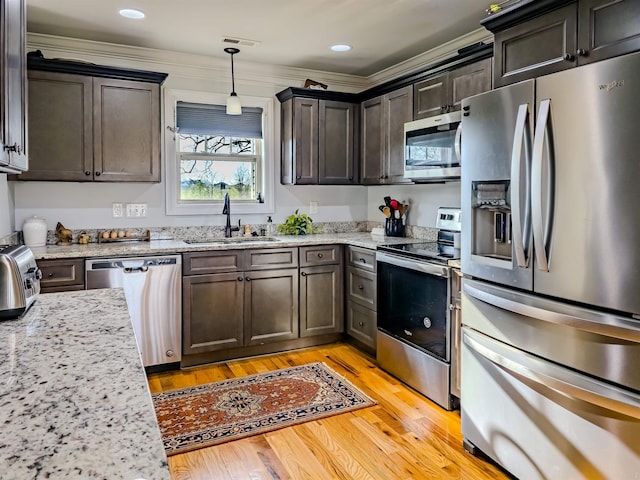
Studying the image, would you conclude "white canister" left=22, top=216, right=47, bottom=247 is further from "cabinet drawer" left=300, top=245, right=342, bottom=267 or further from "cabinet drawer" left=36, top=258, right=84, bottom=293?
"cabinet drawer" left=300, top=245, right=342, bottom=267

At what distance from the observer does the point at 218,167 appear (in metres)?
4.29

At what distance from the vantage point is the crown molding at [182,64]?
11.8 feet

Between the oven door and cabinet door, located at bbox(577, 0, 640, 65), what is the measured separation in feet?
4.32

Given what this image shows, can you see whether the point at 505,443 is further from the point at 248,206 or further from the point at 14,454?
the point at 248,206

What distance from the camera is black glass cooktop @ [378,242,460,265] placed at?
2906 millimetres

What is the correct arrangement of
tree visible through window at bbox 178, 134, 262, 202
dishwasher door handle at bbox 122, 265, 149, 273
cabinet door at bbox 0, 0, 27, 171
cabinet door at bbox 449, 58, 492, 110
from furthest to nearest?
tree visible through window at bbox 178, 134, 262, 202
dishwasher door handle at bbox 122, 265, 149, 273
cabinet door at bbox 449, 58, 492, 110
cabinet door at bbox 0, 0, 27, 171

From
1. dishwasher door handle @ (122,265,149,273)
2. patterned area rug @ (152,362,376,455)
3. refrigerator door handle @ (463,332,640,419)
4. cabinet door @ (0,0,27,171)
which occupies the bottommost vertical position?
patterned area rug @ (152,362,376,455)

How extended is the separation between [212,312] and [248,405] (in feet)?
2.94

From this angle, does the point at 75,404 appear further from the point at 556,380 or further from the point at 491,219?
the point at 491,219

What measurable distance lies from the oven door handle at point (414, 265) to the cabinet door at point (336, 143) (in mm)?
1089

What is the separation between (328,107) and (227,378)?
2.44m

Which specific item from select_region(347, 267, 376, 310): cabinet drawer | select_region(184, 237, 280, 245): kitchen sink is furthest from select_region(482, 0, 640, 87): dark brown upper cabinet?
select_region(184, 237, 280, 245): kitchen sink

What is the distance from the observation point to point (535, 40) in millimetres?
2145

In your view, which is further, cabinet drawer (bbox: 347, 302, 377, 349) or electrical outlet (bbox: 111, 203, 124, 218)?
electrical outlet (bbox: 111, 203, 124, 218)
